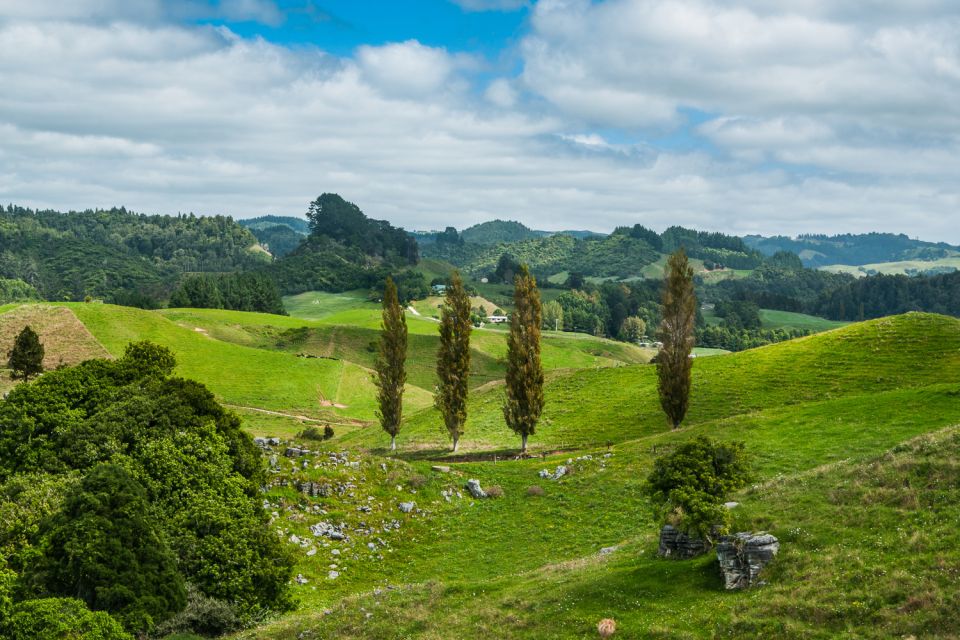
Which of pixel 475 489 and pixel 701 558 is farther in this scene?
pixel 475 489

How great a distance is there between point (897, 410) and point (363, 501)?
40.8 meters

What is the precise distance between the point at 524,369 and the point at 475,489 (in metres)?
17.2

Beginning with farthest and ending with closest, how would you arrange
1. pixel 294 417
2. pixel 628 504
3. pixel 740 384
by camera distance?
pixel 294 417
pixel 740 384
pixel 628 504

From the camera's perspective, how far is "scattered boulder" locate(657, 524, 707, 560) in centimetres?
3281

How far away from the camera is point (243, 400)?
103 metres

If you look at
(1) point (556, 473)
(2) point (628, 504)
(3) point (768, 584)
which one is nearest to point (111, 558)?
(3) point (768, 584)

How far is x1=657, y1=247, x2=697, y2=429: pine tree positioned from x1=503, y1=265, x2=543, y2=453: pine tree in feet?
37.8

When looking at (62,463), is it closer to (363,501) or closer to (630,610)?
(363,501)

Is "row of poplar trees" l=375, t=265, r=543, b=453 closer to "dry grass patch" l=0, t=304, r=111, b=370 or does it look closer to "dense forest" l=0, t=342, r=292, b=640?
"dense forest" l=0, t=342, r=292, b=640

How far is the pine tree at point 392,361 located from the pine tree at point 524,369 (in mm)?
10735

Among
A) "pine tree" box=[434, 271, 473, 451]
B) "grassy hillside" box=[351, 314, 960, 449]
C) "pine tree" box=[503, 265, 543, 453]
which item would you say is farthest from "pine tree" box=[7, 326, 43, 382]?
"pine tree" box=[503, 265, 543, 453]

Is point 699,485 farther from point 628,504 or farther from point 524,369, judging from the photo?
point 524,369

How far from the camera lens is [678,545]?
109 feet

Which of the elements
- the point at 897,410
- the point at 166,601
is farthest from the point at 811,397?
the point at 166,601
